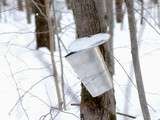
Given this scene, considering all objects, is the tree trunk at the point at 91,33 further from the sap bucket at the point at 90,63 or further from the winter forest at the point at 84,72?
the sap bucket at the point at 90,63

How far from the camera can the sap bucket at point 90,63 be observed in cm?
212

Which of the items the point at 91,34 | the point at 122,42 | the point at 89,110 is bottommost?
the point at 122,42

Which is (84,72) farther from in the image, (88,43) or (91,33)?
(91,33)

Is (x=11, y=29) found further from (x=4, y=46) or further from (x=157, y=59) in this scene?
(x=157, y=59)

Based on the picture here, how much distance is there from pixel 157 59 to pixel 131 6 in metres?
2.86

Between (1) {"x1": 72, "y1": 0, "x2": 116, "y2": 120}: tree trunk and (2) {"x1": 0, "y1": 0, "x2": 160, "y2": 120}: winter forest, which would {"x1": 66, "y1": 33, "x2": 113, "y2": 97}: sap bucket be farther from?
(1) {"x1": 72, "y1": 0, "x2": 116, "y2": 120}: tree trunk

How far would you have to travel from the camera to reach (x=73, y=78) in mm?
4719

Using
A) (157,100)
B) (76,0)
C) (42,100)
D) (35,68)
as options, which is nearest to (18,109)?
(42,100)

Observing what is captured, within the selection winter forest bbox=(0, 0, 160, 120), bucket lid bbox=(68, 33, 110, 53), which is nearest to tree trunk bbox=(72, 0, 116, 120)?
winter forest bbox=(0, 0, 160, 120)

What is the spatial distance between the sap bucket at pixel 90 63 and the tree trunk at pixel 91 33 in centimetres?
28

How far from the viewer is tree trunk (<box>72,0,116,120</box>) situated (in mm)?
2525

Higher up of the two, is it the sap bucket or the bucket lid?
the bucket lid

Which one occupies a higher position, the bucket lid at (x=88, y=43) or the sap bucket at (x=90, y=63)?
the bucket lid at (x=88, y=43)

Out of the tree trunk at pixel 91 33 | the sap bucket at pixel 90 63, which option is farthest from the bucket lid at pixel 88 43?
the tree trunk at pixel 91 33
